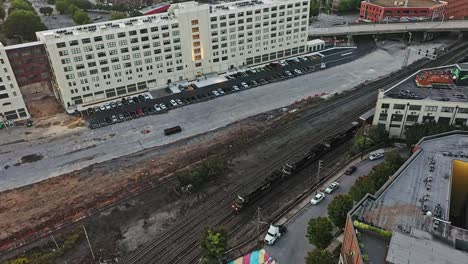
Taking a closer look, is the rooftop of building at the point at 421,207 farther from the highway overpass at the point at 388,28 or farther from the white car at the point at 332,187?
the highway overpass at the point at 388,28

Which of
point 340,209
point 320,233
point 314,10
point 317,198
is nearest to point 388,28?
point 314,10

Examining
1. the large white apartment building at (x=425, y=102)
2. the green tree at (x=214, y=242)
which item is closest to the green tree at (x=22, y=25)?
the green tree at (x=214, y=242)

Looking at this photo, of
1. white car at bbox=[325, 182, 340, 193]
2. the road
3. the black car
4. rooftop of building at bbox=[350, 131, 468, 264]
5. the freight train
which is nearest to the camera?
rooftop of building at bbox=[350, 131, 468, 264]

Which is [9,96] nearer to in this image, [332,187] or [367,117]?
[332,187]

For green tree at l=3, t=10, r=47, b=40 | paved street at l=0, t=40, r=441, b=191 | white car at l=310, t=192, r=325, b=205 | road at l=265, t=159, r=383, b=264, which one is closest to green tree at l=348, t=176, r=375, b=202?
road at l=265, t=159, r=383, b=264

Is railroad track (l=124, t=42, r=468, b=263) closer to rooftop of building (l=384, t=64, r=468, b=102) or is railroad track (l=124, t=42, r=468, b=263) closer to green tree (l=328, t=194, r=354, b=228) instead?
green tree (l=328, t=194, r=354, b=228)

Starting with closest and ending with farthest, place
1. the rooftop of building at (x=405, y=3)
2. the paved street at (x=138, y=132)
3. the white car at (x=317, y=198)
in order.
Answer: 1. the white car at (x=317, y=198)
2. the paved street at (x=138, y=132)
3. the rooftop of building at (x=405, y=3)
